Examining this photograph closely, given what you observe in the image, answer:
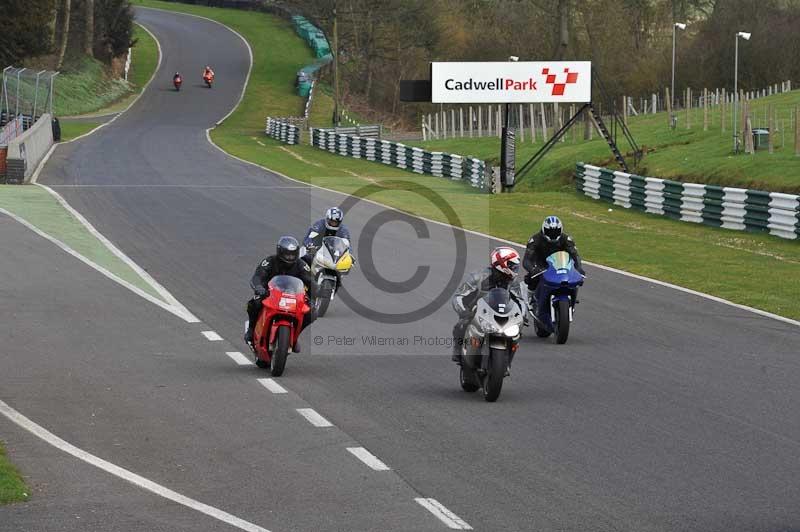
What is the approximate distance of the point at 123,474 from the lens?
31.7ft

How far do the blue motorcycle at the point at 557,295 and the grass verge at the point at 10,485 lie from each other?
8066 mm

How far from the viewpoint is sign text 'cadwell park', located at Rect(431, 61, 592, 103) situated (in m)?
43.9

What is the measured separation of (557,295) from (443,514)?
26.5ft

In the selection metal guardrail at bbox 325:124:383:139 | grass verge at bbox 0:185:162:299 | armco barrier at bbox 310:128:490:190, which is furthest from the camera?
metal guardrail at bbox 325:124:383:139

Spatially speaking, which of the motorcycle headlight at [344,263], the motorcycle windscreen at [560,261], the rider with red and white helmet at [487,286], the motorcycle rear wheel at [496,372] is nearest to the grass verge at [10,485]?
the motorcycle rear wheel at [496,372]

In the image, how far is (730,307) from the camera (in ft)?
63.4

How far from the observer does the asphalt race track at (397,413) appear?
890cm

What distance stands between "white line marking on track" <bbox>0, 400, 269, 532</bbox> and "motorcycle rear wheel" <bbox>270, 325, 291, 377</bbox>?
2.85 meters

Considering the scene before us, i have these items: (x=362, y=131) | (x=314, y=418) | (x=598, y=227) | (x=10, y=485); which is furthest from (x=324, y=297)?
(x=362, y=131)

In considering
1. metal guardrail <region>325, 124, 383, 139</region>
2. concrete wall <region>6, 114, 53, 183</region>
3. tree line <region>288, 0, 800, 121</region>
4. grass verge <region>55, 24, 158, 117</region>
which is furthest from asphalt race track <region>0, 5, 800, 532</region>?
tree line <region>288, 0, 800, 121</region>

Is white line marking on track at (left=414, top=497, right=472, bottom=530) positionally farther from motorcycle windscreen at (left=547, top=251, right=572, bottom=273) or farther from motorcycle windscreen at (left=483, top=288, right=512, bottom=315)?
motorcycle windscreen at (left=547, top=251, right=572, bottom=273)

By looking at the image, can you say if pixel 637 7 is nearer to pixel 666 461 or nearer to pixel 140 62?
pixel 140 62

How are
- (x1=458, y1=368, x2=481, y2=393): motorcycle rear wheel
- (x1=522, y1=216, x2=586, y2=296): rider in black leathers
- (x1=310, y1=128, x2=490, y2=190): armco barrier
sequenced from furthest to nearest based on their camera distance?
1. (x1=310, y1=128, x2=490, y2=190): armco barrier
2. (x1=522, y1=216, x2=586, y2=296): rider in black leathers
3. (x1=458, y1=368, x2=481, y2=393): motorcycle rear wheel

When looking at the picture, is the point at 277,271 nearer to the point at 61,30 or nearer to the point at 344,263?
A: the point at 344,263
